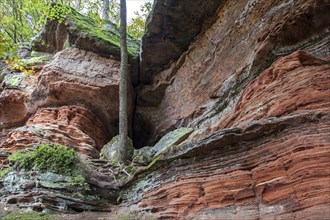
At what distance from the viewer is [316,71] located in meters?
6.16

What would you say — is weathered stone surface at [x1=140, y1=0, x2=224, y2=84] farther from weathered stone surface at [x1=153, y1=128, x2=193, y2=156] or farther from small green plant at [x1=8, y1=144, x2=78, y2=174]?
small green plant at [x1=8, y1=144, x2=78, y2=174]

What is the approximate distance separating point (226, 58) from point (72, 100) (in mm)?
7394

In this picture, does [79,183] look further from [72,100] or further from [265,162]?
[72,100]

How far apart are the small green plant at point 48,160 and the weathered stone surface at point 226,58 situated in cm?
458

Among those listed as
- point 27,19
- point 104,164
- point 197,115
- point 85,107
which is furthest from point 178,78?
point 27,19

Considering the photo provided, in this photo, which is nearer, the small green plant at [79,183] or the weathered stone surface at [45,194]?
the weathered stone surface at [45,194]

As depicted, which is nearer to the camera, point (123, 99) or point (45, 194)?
point (45, 194)

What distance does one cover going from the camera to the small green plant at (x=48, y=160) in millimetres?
8203

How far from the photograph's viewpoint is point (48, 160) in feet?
27.2

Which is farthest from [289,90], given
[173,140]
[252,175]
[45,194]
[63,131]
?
[63,131]

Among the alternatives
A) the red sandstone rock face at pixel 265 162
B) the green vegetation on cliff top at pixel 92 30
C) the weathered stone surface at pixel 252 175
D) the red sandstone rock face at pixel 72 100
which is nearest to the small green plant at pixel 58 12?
the green vegetation on cliff top at pixel 92 30

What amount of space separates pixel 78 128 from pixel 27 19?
1729 cm

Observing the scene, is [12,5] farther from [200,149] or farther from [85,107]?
[200,149]

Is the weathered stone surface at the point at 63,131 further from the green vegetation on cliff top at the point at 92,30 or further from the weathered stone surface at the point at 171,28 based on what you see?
the weathered stone surface at the point at 171,28
